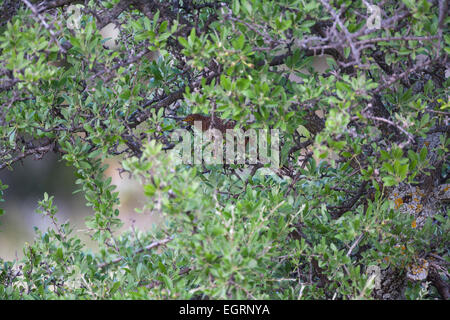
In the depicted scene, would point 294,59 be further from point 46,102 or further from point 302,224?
point 46,102

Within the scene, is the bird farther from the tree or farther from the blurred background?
the blurred background

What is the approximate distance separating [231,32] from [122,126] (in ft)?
1.83

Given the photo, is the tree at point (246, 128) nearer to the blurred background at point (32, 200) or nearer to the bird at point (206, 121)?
the bird at point (206, 121)

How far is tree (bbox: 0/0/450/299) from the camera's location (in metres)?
1.69

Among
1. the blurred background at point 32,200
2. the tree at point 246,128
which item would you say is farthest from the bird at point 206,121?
the blurred background at point 32,200

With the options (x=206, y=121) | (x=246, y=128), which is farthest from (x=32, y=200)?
(x=246, y=128)

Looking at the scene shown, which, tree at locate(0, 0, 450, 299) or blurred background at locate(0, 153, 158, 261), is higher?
tree at locate(0, 0, 450, 299)

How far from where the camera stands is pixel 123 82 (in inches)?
82.1

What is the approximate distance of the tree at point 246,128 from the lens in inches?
66.4

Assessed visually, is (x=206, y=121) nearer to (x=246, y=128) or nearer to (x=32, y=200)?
(x=246, y=128)

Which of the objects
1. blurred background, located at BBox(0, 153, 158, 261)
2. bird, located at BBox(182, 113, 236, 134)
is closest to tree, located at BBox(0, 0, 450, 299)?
bird, located at BBox(182, 113, 236, 134)
